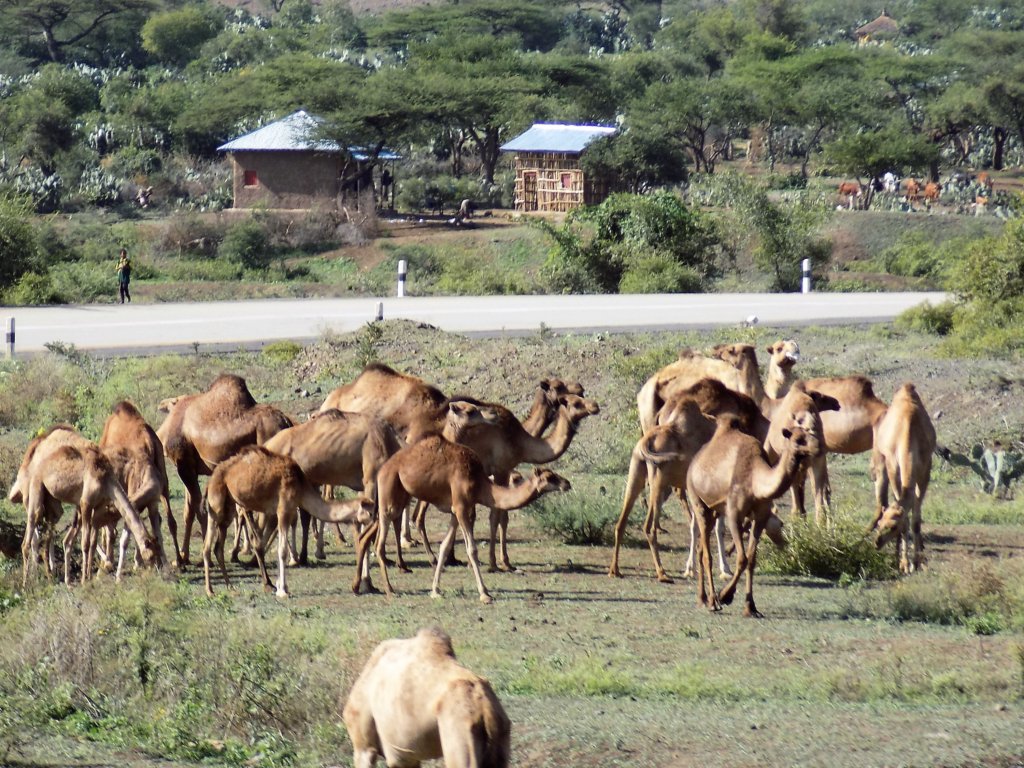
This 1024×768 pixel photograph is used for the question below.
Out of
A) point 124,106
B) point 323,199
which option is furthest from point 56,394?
point 124,106

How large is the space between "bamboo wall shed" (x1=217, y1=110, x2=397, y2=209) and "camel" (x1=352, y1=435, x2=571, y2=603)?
4941 cm

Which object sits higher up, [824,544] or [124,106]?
[124,106]

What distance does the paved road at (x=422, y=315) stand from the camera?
3084 cm

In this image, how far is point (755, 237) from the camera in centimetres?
Result: 4578

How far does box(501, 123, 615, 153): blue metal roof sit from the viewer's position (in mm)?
62688

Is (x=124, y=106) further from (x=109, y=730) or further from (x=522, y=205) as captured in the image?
(x=109, y=730)

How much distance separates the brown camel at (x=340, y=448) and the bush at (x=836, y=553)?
3.62m

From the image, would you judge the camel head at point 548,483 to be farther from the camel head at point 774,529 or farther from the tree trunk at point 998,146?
the tree trunk at point 998,146

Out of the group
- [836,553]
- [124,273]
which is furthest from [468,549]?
[124,273]

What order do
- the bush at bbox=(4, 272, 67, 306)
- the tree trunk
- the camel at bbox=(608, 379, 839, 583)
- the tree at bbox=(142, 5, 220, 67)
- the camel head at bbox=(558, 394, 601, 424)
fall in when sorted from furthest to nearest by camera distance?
the tree at bbox=(142, 5, 220, 67) < the tree trunk < the bush at bbox=(4, 272, 67, 306) < the camel head at bbox=(558, 394, 601, 424) < the camel at bbox=(608, 379, 839, 583)

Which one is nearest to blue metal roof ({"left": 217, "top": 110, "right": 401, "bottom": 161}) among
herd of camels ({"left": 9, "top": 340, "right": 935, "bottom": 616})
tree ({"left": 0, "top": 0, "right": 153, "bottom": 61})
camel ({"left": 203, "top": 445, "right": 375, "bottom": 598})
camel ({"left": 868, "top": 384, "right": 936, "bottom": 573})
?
herd of camels ({"left": 9, "top": 340, "right": 935, "bottom": 616})

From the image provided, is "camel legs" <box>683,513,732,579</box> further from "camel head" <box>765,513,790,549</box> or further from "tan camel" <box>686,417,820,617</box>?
"tan camel" <box>686,417,820,617</box>

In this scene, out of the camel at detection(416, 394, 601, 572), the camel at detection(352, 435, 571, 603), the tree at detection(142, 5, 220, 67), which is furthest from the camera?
the tree at detection(142, 5, 220, 67)

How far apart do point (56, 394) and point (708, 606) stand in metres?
14.2
